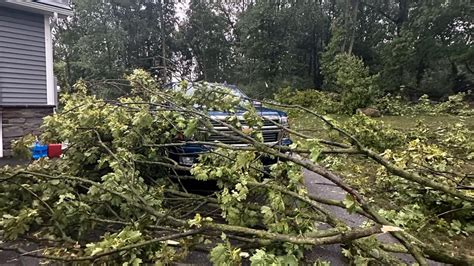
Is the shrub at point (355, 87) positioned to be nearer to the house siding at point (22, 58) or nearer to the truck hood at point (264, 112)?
the truck hood at point (264, 112)

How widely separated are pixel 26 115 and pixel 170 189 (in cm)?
453

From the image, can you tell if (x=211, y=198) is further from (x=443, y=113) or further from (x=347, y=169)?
(x=443, y=113)

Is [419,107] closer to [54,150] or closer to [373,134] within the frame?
[373,134]

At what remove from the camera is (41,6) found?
6.42 metres

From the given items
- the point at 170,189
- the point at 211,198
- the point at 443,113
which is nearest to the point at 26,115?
the point at 170,189

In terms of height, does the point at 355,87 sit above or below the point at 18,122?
above

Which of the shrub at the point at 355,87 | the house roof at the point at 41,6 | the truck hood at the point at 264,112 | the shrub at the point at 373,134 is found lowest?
the shrub at the point at 373,134

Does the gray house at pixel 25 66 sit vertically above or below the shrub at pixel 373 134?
above

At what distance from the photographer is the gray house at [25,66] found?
236 inches

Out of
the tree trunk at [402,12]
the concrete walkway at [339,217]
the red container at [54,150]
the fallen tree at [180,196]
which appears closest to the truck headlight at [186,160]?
the fallen tree at [180,196]

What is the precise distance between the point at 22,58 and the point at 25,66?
0.52 ft

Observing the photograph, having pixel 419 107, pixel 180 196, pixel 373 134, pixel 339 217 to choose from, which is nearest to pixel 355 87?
pixel 419 107

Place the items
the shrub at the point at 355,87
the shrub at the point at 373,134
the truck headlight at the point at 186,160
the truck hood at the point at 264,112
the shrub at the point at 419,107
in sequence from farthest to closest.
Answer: the shrub at the point at 355,87
the shrub at the point at 419,107
the shrub at the point at 373,134
the truck headlight at the point at 186,160
the truck hood at the point at 264,112

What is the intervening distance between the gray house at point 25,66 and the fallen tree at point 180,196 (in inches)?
111
